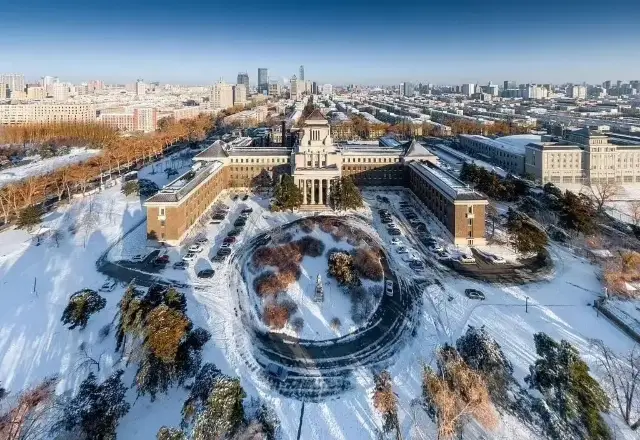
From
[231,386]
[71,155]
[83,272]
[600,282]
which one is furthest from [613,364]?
[71,155]

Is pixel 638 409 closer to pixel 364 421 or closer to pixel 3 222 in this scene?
pixel 364 421

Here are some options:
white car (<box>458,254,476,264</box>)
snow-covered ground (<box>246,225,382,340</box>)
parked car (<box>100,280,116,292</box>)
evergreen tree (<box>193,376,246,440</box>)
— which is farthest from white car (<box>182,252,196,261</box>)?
white car (<box>458,254,476,264</box>)

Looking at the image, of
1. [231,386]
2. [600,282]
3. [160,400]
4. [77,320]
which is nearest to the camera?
[231,386]

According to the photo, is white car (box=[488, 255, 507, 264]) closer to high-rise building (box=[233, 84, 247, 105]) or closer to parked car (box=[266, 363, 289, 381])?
parked car (box=[266, 363, 289, 381])

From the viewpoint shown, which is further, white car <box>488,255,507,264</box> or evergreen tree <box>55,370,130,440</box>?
white car <box>488,255,507,264</box>

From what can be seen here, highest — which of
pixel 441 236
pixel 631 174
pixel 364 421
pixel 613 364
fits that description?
pixel 631 174

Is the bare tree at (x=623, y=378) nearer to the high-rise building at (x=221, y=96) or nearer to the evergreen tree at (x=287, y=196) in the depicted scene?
the evergreen tree at (x=287, y=196)

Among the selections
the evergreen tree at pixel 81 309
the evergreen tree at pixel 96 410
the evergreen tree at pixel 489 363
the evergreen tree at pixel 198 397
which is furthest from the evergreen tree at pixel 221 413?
the evergreen tree at pixel 81 309
